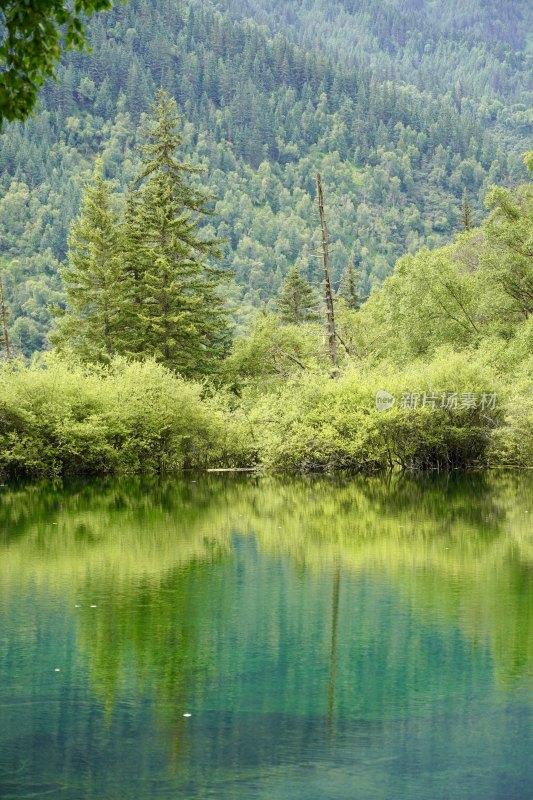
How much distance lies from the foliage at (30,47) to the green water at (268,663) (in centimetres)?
417

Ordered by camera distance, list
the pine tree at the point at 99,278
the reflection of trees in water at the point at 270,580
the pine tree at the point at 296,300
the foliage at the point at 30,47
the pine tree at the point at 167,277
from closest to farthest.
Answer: the foliage at the point at 30,47, the reflection of trees in water at the point at 270,580, the pine tree at the point at 167,277, the pine tree at the point at 99,278, the pine tree at the point at 296,300

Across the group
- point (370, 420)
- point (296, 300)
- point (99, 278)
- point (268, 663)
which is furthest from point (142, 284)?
point (268, 663)

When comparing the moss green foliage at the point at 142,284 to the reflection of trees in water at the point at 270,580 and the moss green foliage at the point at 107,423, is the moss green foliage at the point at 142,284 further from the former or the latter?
the reflection of trees in water at the point at 270,580

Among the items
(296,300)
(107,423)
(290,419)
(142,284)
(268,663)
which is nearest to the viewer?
(268,663)

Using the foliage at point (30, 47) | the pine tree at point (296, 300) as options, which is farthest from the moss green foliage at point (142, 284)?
the foliage at point (30, 47)

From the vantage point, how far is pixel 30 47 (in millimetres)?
6227

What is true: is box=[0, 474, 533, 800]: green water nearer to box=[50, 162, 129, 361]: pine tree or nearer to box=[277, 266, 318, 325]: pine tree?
box=[50, 162, 129, 361]: pine tree

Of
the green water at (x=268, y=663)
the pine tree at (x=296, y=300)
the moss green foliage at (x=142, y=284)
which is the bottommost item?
the green water at (x=268, y=663)

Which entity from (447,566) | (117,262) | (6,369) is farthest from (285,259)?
(447,566)

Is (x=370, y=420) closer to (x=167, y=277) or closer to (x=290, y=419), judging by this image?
(x=290, y=419)

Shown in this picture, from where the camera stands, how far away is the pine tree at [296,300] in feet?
212

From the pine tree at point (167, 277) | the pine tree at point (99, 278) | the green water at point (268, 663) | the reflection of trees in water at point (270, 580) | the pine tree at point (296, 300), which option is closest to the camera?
the green water at point (268, 663)

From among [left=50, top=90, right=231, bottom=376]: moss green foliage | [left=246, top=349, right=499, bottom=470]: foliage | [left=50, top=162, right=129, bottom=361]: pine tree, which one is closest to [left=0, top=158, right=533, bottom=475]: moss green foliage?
[left=246, top=349, right=499, bottom=470]: foliage

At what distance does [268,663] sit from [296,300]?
57.0m
